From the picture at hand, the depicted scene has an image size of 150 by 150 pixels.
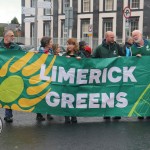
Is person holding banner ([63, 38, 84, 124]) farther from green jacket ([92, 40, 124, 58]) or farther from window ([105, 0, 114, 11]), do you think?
window ([105, 0, 114, 11])

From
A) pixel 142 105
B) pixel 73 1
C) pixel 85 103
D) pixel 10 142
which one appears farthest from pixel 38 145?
pixel 73 1

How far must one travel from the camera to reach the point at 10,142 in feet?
24.8

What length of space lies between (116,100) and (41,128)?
5.54ft

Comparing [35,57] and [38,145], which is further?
[35,57]

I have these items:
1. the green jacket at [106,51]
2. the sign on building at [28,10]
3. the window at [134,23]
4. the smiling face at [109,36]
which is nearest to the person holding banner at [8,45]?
the green jacket at [106,51]

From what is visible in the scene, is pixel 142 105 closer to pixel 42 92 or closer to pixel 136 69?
pixel 136 69

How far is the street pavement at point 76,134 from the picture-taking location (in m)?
7.43

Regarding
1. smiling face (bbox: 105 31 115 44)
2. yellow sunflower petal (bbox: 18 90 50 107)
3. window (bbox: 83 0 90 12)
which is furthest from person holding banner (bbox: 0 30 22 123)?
window (bbox: 83 0 90 12)

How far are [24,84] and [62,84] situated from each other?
77cm

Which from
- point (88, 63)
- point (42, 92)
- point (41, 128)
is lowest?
point (41, 128)

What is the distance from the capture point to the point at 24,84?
9.26 metres

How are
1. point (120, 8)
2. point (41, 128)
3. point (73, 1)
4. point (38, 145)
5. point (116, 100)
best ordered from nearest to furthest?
1. point (38, 145)
2. point (41, 128)
3. point (116, 100)
4. point (120, 8)
5. point (73, 1)

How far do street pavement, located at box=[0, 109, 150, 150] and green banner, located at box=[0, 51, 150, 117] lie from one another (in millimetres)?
305

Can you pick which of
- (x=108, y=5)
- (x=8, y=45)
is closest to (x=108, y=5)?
(x=108, y=5)
